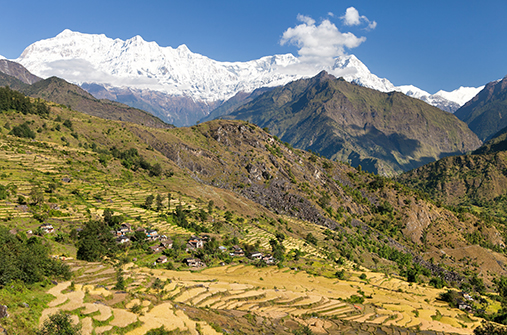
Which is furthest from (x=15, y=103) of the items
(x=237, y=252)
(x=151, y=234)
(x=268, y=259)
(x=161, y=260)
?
(x=268, y=259)

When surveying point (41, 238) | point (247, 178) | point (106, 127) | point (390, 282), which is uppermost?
point (106, 127)

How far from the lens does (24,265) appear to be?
34.1 m

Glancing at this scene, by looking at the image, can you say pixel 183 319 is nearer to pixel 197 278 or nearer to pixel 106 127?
pixel 197 278

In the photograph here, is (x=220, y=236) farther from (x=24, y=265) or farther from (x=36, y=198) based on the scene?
(x=24, y=265)


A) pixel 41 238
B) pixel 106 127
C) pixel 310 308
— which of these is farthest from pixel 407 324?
pixel 106 127

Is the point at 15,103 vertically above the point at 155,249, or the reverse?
the point at 15,103

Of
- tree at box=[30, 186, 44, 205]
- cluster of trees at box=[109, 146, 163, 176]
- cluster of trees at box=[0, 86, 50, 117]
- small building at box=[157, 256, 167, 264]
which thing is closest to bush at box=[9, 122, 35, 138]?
cluster of trees at box=[0, 86, 50, 117]

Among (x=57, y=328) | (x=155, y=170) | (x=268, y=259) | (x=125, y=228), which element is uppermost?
(x=155, y=170)

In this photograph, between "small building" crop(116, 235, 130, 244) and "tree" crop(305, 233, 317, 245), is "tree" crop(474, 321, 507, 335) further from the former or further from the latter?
"small building" crop(116, 235, 130, 244)

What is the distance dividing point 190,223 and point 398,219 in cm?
12770

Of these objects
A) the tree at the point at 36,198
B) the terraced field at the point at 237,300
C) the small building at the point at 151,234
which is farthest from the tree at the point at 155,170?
the terraced field at the point at 237,300

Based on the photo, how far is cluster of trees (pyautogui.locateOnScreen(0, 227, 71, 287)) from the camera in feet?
103

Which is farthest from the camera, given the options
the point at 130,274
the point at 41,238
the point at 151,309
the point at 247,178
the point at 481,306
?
the point at 247,178

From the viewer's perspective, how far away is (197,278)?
5966cm
